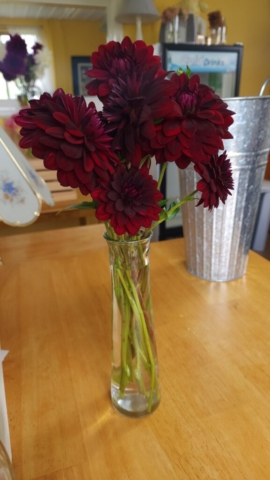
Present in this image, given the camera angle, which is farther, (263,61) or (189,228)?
(263,61)

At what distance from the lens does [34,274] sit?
2.60 ft

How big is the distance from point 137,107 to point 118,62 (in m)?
0.05

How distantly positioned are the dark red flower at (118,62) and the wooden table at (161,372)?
373 mm

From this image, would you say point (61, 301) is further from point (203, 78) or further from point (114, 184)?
point (203, 78)

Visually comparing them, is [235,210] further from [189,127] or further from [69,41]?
[69,41]

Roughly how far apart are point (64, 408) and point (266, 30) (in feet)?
9.51

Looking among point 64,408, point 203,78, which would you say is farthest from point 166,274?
point 203,78

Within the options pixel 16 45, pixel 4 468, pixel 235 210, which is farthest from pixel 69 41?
pixel 4 468

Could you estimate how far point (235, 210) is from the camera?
0.70 meters

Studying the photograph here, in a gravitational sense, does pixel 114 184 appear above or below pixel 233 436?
above

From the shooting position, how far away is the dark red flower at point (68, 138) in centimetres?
28

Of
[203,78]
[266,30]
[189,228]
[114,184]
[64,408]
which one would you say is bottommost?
[64,408]

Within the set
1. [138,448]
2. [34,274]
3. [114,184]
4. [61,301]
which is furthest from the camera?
[34,274]

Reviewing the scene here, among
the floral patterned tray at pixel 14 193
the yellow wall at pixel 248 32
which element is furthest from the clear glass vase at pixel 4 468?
the yellow wall at pixel 248 32
